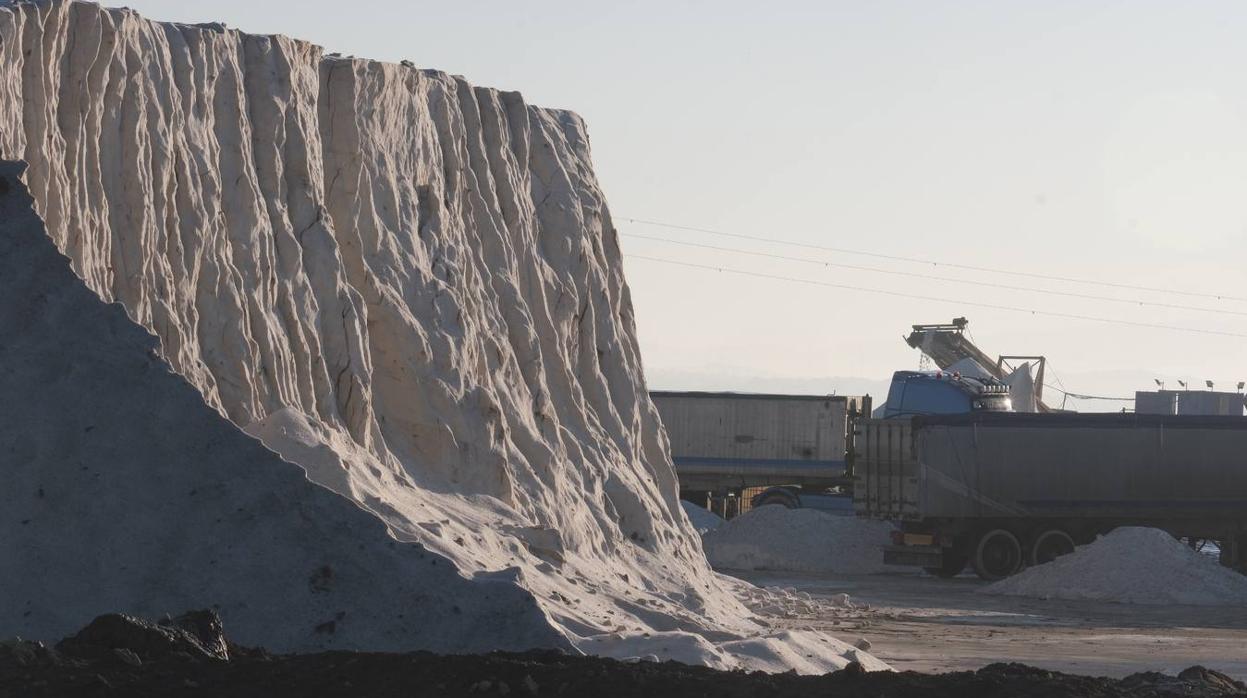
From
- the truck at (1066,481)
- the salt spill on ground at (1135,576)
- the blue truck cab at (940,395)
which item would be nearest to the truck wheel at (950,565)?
the truck at (1066,481)

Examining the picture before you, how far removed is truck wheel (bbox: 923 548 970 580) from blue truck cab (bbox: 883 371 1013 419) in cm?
483

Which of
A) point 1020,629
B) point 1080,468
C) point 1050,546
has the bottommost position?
point 1020,629

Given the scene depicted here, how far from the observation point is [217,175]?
1694 cm

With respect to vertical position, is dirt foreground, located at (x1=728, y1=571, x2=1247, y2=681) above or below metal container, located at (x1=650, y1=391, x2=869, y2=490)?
below

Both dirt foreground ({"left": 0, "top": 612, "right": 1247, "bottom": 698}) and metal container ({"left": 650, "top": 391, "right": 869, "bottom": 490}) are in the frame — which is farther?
metal container ({"left": 650, "top": 391, "right": 869, "bottom": 490})

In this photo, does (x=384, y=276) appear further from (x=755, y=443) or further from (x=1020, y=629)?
(x=755, y=443)

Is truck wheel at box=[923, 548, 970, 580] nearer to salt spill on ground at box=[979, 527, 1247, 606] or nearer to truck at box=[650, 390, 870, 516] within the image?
salt spill on ground at box=[979, 527, 1247, 606]

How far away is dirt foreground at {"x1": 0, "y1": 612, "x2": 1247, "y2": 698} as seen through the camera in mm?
8680

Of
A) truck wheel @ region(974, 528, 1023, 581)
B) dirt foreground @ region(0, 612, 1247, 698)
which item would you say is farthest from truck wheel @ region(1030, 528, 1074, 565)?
dirt foreground @ region(0, 612, 1247, 698)

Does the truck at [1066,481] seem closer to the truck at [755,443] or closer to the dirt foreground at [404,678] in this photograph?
the truck at [755,443]

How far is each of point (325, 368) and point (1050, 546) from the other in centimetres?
1913

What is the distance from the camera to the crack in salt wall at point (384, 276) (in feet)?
50.4

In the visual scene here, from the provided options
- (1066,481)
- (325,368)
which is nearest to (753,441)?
(1066,481)

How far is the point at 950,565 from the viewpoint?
3381 centimetres
